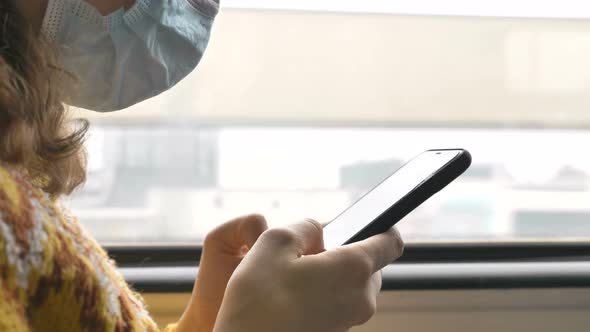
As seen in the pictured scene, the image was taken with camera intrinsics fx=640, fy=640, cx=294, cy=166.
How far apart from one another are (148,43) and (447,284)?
85 cm

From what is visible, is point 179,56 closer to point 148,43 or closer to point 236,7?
point 148,43

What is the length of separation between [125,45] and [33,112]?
0.63ft

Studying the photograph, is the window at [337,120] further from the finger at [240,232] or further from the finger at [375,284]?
the finger at [375,284]

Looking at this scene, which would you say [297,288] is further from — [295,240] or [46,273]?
[46,273]

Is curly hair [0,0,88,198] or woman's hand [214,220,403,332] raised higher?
curly hair [0,0,88,198]

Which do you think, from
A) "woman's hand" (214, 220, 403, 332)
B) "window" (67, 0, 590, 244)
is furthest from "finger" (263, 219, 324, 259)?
"window" (67, 0, 590, 244)

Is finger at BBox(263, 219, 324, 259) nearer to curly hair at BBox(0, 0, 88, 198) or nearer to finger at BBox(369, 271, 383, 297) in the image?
finger at BBox(369, 271, 383, 297)

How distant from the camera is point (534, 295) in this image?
1395 mm

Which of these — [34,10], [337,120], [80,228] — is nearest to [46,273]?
[80,228]

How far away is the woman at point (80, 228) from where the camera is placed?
58 cm

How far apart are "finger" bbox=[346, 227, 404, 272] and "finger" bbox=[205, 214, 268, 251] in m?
0.22

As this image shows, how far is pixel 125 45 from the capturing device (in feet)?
2.72

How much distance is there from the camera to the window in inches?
55.4

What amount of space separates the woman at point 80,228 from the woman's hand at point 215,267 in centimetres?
17
